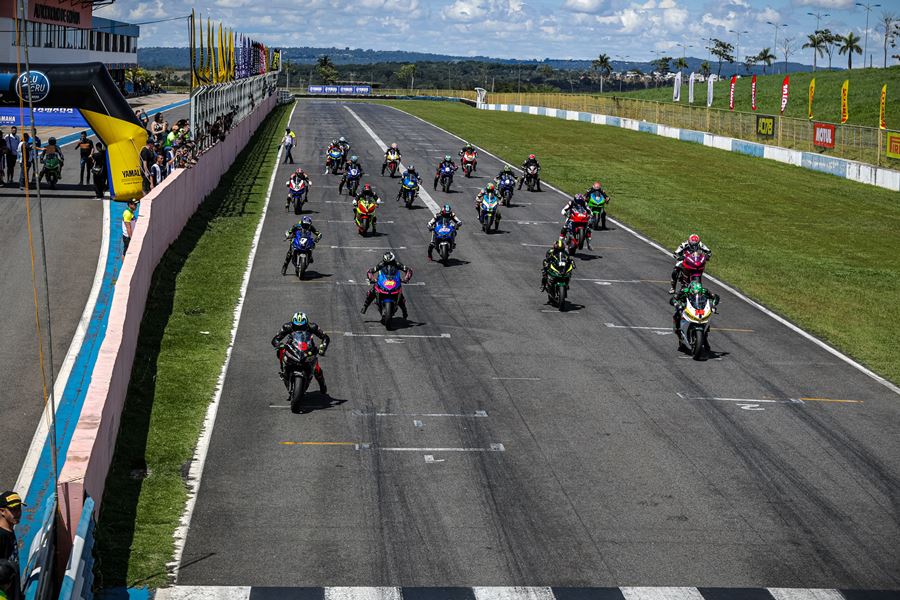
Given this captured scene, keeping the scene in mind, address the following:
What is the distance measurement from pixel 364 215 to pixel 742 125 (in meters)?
46.1

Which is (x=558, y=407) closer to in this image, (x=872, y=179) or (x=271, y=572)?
(x=271, y=572)

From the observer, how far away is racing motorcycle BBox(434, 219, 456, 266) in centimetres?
3180

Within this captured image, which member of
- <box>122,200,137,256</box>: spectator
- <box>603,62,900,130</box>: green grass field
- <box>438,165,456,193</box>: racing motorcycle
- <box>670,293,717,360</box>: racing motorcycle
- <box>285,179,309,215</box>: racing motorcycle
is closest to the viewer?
<box>670,293,717,360</box>: racing motorcycle

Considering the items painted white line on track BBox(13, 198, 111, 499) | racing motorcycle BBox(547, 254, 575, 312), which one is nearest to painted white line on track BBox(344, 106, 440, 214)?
painted white line on track BBox(13, 198, 111, 499)

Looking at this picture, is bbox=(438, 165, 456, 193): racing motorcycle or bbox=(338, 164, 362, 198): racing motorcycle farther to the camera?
bbox=(438, 165, 456, 193): racing motorcycle

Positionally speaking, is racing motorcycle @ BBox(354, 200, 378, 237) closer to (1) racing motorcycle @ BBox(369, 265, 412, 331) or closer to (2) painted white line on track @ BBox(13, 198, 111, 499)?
(2) painted white line on track @ BBox(13, 198, 111, 499)

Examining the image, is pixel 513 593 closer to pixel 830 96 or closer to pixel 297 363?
pixel 297 363

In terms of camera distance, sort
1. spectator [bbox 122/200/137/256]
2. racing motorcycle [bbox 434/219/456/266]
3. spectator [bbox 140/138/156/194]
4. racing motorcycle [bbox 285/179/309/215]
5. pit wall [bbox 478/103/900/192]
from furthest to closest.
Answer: pit wall [bbox 478/103/900/192], racing motorcycle [bbox 285/179/309/215], spectator [bbox 140/138/156/194], racing motorcycle [bbox 434/219/456/266], spectator [bbox 122/200/137/256]

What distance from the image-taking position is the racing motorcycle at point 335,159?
2079 inches

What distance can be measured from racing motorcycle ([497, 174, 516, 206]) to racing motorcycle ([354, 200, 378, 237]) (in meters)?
9.30

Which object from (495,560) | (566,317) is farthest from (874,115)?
(495,560)

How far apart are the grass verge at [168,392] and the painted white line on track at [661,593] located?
5.08 meters

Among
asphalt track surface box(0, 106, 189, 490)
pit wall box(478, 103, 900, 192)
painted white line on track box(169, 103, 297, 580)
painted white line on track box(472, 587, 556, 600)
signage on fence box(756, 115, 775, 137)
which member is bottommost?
painted white line on track box(472, 587, 556, 600)

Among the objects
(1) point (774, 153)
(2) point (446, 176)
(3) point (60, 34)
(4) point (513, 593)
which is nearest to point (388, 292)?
(4) point (513, 593)
